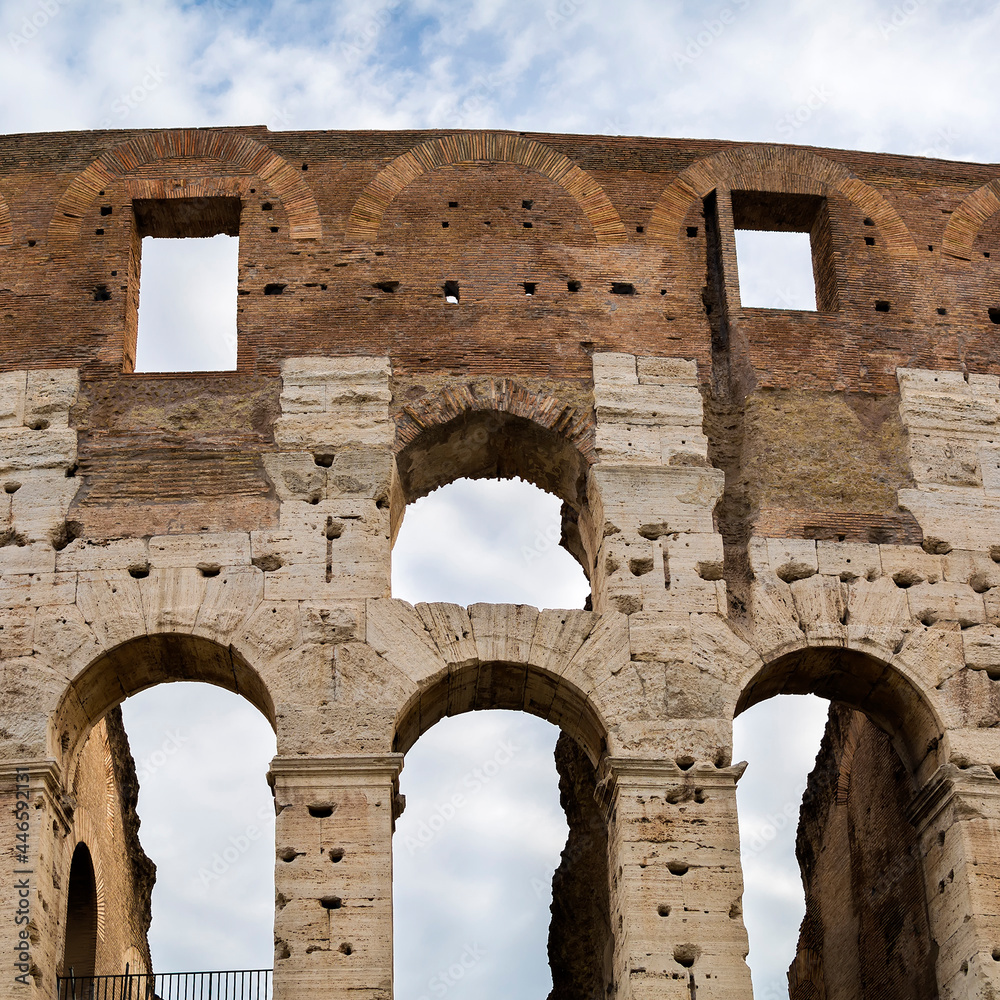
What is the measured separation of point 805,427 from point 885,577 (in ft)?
4.76

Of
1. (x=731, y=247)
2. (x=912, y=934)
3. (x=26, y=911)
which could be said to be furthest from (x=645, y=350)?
(x=26, y=911)

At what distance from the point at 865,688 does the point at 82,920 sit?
6955mm

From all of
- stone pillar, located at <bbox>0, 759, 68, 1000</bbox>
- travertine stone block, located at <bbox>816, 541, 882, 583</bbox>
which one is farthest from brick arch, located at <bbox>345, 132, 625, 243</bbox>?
stone pillar, located at <bbox>0, 759, 68, 1000</bbox>

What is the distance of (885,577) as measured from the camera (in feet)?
44.9

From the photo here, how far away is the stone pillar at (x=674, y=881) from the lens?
39.5ft

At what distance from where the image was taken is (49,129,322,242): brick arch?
15.2m

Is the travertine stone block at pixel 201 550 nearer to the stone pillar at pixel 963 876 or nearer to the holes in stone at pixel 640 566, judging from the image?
the holes in stone at pixel 640 566

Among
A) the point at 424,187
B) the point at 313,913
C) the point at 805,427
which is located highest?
the point at 424,187

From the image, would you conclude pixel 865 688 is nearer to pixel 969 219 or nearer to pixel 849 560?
pixel 849 560

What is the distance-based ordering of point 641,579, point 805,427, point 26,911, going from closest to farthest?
point 26,911 → point 641,579 → point 805,427

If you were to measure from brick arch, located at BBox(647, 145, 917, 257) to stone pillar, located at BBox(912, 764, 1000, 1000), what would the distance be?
4904mm

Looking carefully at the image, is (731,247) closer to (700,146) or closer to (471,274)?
(700,146)

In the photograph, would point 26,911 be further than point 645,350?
No

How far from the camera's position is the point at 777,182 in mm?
15711
